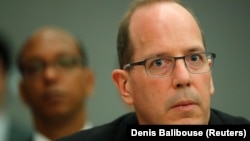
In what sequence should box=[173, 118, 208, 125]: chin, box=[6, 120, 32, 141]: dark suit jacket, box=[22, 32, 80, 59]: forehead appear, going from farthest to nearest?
box=[22, 32, 80, 59]: forehead
box=[6, 120, 32, 141]: dark suit jacket
box=[173, 118, 208, 125]: chin

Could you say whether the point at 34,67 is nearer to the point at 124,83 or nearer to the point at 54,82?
the point at 54,82

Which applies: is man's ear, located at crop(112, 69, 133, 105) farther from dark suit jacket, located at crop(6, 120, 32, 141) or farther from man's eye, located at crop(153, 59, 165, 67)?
dark suit jacket, located at crop(6, 120, 32, 141)

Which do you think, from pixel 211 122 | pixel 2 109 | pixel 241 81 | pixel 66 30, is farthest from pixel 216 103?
pixel 2 109

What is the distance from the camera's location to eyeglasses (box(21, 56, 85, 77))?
171cm

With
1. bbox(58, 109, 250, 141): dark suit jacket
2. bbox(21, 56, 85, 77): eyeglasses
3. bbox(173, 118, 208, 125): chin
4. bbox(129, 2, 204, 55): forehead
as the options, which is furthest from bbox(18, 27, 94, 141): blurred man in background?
bbox(173, 118, 208, 125): chin

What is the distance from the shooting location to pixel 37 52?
1.72m

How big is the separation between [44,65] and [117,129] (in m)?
0.45

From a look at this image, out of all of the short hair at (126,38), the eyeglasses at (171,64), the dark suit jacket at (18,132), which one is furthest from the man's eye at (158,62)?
the dark suit jacket at (18,132)

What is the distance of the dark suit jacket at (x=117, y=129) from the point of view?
1412 mm

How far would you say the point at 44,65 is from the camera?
5.64ft

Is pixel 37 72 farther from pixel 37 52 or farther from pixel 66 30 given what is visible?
pixel 66 30

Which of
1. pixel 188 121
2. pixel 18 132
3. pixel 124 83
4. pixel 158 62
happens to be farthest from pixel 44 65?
pixel 188 121

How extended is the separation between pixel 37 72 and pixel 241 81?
0.84 metres

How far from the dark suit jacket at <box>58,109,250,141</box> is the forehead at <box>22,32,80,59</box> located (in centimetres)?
41
